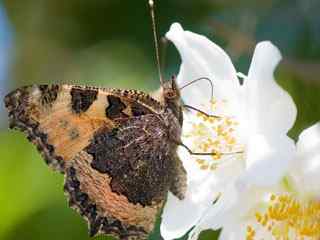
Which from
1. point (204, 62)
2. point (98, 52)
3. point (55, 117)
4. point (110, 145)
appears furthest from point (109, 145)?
point (98, 52)

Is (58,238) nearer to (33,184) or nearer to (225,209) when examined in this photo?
(33,184)

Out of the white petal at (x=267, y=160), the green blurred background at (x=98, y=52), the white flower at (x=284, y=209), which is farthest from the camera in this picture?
the green blurred background at (x=98, y=52)

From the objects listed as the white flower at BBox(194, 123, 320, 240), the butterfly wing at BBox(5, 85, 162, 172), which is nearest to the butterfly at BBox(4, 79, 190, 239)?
the butterfly wing at BBox(5, 85, 162, 172)

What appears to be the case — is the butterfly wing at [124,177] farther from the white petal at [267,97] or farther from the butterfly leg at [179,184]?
the white petal at [267,97]

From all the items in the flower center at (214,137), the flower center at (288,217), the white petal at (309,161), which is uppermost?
the flower center at (214,137)

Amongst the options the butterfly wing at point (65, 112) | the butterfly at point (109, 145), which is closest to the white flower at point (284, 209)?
the butterfly at point (109, 145)

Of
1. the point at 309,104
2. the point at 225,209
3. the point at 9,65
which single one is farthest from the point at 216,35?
the point at 225,209

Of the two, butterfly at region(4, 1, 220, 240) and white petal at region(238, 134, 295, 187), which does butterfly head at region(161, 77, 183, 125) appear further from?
white petal at region(238, 134, 295, 187)

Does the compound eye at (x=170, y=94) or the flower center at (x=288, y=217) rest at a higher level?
the compound eye at (x=170, y=94)
